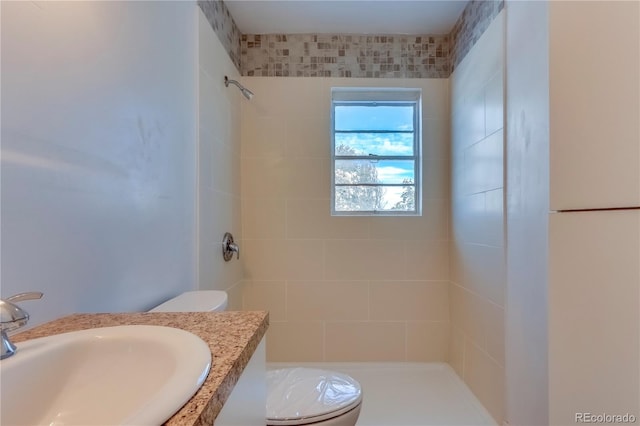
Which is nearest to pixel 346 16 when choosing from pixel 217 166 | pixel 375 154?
pixel 375 154

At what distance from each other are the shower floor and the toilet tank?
105 cm

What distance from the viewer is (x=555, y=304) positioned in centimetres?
117

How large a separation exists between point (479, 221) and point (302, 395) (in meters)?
1.24

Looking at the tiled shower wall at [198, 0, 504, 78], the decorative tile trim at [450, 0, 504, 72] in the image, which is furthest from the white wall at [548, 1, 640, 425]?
the tiled shower wall at [198, 0, 504, 78]

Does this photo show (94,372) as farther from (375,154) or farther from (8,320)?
(375,154)

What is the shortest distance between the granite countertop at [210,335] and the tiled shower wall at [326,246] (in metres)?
1.51

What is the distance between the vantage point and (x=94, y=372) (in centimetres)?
63

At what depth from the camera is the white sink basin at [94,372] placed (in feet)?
1.74

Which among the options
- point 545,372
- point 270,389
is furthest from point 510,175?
point 270,389

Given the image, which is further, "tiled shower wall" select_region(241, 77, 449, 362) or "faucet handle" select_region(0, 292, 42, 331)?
"tiled shower wall" select_region(241, 77, 449, 362)

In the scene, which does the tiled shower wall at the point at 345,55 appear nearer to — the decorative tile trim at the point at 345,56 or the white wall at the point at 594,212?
the decorative tile trim at the point at 345,56

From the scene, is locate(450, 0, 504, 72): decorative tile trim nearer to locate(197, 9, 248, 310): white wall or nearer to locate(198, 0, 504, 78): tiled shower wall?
locate(198, 0, 504, 78): tiled shower wall

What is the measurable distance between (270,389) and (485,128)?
158 cm

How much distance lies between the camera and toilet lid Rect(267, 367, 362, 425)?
4.03 ft
